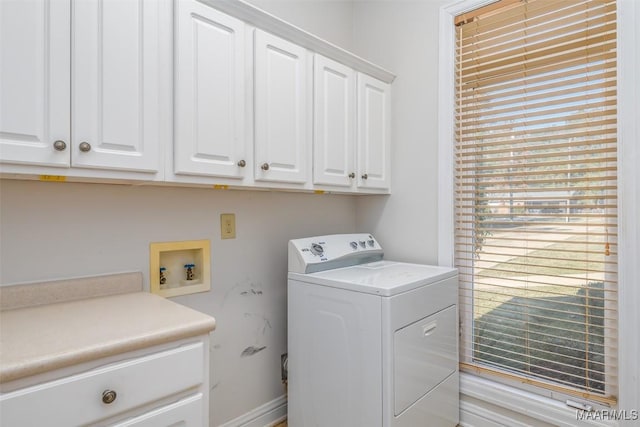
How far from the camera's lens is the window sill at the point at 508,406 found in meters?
1.72

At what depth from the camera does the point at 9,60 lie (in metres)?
0.97

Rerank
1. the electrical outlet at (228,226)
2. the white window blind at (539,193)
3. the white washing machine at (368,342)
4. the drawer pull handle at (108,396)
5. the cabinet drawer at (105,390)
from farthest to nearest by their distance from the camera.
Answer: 1. the electrical outlet at (228,226)
2. the white window blind at (539,193)
3. the white washing machine at (368,342)
4. the drawer pull handle at (108,396)
5. the cabinet drawer at (105,390)

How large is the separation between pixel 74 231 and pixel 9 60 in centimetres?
61

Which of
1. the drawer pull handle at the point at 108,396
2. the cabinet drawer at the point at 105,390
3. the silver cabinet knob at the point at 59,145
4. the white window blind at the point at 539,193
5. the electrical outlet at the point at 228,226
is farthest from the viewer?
the electrical outlet at the point at 228,226

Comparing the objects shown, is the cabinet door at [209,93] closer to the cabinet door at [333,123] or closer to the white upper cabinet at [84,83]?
the white upper cabinet at [84,83]

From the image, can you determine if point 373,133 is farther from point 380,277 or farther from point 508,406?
point 508,406

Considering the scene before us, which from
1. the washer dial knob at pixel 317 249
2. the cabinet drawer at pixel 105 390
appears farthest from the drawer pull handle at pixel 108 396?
the washer dial knob at pixel 317 249

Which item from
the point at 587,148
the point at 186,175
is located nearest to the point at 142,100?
the point at 186,175

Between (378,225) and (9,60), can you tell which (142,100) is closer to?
(9,60)

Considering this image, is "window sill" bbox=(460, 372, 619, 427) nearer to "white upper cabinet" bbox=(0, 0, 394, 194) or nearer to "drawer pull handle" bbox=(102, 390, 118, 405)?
"white upper cabinet" bbox=(0, 0, 394, 194)

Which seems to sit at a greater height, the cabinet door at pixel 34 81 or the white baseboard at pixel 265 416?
the cabinet door at pixel 34 81

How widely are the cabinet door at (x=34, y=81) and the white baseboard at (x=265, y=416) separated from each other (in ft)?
4.79

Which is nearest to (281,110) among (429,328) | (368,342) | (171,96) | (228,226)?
(171,96)

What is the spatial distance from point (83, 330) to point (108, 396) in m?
0.21
